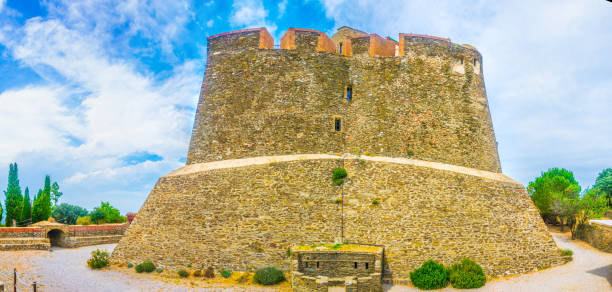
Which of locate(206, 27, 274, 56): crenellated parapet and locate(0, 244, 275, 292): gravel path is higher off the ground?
locate(206, 27, 274, 56): crenellated parapet

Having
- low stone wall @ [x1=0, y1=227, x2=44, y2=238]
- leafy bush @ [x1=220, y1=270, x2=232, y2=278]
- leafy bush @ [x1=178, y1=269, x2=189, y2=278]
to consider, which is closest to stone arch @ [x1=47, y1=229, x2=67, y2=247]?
low stone wall @ [x1=0, y1=227, x2=44, y2=238]

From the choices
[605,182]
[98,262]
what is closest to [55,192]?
[98,262]

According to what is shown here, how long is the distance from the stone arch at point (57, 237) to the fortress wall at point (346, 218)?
12211 millimetres

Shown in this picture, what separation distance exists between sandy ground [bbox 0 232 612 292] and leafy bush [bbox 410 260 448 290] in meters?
0.33

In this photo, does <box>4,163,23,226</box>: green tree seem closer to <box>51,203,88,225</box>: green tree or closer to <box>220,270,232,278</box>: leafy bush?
<box>51,203,88,225</box>: green tree

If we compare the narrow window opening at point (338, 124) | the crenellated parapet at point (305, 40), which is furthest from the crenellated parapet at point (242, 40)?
the narrow window opening at point (338, 124)

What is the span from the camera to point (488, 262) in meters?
15.3

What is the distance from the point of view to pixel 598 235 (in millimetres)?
19438

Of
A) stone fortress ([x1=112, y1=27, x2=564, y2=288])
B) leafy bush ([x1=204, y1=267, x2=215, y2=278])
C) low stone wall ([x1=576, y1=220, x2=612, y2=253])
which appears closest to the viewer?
leafy bush ([x1=204, y1=267, x2=215, y2=278])

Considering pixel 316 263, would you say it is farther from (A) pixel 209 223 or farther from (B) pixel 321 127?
(B) pixel 321 127

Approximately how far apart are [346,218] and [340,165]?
7.91 feet

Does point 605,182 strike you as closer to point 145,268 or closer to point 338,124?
point 338,124

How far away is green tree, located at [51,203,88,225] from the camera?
35875 millimetres

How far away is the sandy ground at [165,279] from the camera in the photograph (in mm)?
13406
